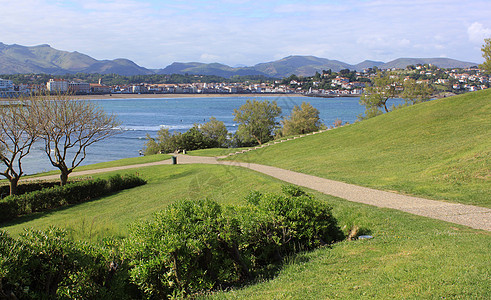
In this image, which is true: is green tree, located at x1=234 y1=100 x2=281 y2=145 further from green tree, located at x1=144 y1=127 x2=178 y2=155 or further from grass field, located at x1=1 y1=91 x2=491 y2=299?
grass field, located at x1=1 y1=91 x2=491 y2=299

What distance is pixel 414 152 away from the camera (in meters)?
19.5

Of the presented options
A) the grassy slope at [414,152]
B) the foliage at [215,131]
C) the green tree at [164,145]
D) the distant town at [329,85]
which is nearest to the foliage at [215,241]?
the grassy slope at [414,152]

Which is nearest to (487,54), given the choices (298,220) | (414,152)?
(414,152)

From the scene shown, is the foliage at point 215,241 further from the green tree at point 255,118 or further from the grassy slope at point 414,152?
the green tree at point 255,118

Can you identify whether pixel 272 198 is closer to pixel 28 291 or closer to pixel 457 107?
pixel 28 291

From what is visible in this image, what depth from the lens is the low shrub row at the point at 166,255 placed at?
492 centimetres

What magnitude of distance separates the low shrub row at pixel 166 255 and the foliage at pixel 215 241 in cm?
2

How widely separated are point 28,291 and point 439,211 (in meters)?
10.4

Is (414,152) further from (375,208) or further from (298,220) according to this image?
(298,220)

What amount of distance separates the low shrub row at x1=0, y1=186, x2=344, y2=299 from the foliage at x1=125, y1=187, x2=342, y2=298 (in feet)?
0.05

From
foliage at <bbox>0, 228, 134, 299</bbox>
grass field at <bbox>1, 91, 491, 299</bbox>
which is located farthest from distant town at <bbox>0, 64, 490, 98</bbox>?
foliage at <bbox>0, 228, 134, 299</bbox>

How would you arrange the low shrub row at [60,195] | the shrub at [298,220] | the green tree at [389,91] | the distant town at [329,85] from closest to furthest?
the shrub at [298,220]
the low shrub row at [60,195]
the green tree at [389,91]
the distant town at [329,85]

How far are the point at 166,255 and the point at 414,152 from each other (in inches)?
699

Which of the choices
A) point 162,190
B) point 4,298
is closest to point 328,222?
point 4,298
